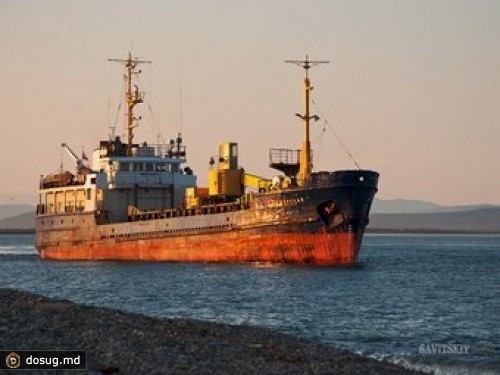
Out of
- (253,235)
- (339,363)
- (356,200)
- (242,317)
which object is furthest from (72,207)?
(339,363)

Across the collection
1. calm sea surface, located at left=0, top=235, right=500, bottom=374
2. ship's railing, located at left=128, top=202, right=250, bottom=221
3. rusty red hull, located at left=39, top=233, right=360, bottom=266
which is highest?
ship's railing, located at left=128, top=202, right=250, bottom=221

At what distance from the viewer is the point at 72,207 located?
82375 mm

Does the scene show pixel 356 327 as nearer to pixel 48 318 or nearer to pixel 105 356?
pixel 48 318

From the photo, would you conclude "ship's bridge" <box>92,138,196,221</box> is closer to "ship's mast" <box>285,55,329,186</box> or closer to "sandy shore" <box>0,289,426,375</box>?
"ship's mast" <box>285,55,329,186</box>

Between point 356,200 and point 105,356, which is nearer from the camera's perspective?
point 105,356

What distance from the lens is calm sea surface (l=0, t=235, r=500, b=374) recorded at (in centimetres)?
2952

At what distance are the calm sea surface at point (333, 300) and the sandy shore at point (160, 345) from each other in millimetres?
3885

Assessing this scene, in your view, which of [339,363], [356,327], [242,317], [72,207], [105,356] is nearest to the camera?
[105,356]

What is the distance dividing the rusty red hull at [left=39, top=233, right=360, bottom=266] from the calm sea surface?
3.78ft

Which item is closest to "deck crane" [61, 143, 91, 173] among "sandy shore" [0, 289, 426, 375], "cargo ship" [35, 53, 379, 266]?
"cargo ship" [35, 53, 379, 266]

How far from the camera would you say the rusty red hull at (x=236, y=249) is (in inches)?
2437

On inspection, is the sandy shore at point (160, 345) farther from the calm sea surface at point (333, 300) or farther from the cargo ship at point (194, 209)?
the cargo ship at point (194, 209)

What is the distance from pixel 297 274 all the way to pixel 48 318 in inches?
1337

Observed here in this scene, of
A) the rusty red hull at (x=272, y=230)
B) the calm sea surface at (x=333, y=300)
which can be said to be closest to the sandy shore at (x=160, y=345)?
the calm sea surface at (x=333, y=300)
